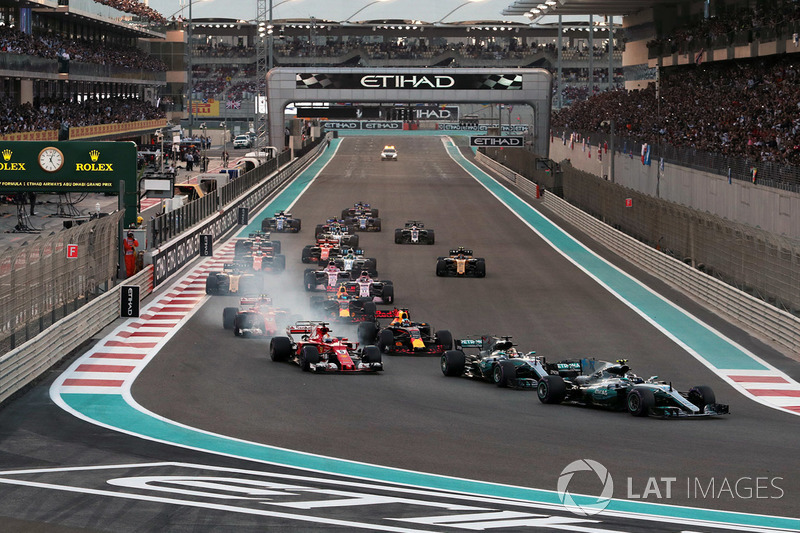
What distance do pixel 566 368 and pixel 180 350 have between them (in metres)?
8.23

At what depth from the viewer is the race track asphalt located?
15.8m

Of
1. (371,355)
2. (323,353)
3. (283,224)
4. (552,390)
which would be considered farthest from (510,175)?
(552,390)

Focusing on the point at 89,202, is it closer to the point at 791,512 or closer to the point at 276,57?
the point at 791,512

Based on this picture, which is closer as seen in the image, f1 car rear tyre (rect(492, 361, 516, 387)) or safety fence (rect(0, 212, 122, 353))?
safety fence (rect(0, 212, 122, 353))

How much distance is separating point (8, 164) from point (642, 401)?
75.3 feet

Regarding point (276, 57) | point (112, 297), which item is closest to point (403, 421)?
point (112, 297)

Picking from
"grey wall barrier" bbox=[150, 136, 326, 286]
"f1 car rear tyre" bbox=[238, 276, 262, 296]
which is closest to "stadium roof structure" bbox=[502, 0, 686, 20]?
"grey wall barrier" bbox=[150, 136, 326, 286]

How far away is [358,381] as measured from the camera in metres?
22.1

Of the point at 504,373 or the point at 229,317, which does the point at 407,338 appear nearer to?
the point at 504,373

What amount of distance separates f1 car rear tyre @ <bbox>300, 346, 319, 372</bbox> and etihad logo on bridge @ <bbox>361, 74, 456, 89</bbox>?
6000 cm

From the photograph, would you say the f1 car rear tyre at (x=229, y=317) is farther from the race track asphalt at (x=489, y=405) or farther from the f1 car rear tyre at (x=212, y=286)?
the f1 car rear tyre at (x=212, y=286)

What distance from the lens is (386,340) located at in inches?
987

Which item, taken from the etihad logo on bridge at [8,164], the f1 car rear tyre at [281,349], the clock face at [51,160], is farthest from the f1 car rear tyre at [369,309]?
the etihad logo on bridge at [8,164]

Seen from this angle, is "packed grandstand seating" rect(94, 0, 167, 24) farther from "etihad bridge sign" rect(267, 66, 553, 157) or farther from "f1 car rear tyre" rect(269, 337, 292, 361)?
"f1 car rear tyre" rect(269, 337, 292, 361)
